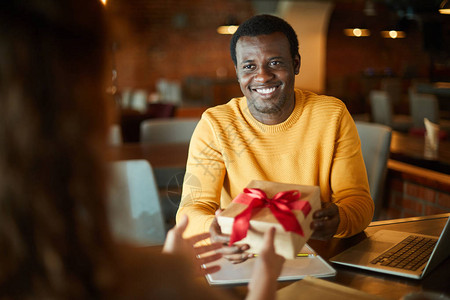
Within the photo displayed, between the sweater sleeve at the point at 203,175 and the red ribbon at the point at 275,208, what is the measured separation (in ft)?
1.19

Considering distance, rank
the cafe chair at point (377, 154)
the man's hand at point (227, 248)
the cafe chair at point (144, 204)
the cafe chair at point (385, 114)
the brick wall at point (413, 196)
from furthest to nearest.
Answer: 1. the cafe chair at point (385, 114)
2. the brick wall at point (413, 196)
3. the cafe chair at point (377, 154)
4. the cafe chair at point (144, 204)
5. the man's hand at point (227, 248)

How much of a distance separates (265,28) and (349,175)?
497mm

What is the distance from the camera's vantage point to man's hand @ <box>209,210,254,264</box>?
3.24 feet

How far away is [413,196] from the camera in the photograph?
2.46 meters

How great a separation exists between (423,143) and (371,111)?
248 centimetres

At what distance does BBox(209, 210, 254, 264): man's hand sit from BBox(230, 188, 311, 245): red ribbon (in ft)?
0.24

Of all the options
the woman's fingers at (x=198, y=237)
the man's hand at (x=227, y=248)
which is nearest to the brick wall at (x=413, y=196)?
the man's hand at (x=227, y=248)

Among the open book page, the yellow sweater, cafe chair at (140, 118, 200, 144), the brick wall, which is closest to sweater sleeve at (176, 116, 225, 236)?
the yellow sweater

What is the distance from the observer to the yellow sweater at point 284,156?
1348 mm

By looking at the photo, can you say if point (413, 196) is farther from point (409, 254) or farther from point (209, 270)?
point (209, 270)

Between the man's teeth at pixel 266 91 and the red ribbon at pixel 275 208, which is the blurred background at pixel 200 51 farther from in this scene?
the red ribbon at pixel 275 208

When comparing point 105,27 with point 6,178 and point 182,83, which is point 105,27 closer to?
point 6,178

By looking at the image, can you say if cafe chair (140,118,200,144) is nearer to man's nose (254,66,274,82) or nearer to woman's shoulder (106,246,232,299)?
man's nose (254,66,274,82)

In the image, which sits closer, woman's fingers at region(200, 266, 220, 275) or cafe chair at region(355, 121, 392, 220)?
woman's fingers at region(200, 266, 220, 275)
